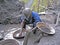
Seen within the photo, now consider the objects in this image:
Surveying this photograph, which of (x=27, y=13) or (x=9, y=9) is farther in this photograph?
(x=9, y=9)

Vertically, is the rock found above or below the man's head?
below

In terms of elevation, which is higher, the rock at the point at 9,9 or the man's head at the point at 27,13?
the man's head at the point at 27,13

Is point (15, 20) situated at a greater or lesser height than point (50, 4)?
lesser

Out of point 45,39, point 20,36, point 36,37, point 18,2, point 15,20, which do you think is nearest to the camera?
point 36,37

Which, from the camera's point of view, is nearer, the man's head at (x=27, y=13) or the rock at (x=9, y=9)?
the man's head at (x=27, y=13)

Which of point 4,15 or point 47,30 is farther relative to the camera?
point 4,15

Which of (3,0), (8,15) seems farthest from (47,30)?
(3,0)

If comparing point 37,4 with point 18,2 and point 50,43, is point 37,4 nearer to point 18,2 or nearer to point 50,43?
point 18,2

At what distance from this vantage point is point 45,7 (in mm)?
6848

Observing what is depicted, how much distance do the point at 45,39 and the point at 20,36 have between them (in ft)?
2.96

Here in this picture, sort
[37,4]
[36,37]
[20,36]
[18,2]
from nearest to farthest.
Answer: [36,37], [20,36], [37,4], [18,2]

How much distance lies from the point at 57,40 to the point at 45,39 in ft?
0.83

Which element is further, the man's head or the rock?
the rock

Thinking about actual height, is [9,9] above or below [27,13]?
below
